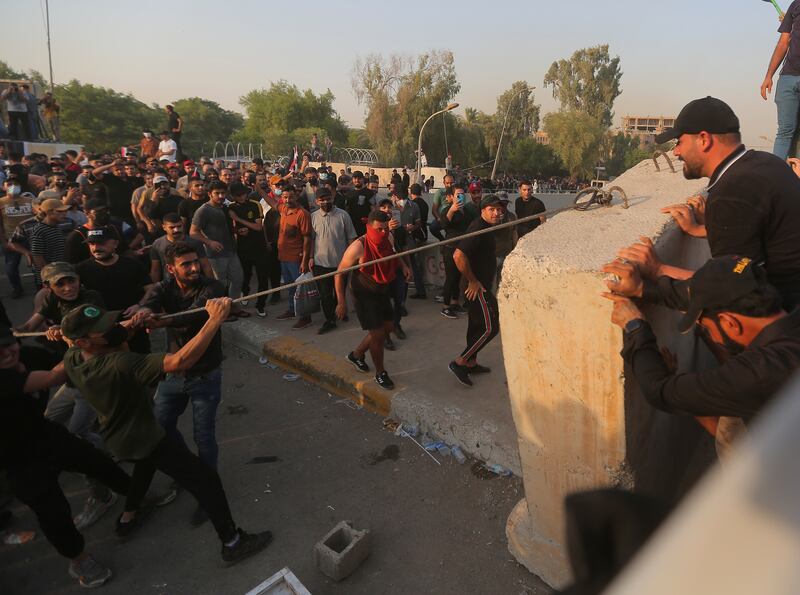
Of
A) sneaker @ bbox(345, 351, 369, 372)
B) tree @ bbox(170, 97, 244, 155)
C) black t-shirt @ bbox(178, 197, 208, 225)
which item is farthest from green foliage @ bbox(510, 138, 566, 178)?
sneaker @ bbox(345, 351, 369, 372)

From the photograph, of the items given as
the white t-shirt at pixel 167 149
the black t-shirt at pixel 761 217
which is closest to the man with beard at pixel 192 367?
the black t-shirt at pixel 761 217

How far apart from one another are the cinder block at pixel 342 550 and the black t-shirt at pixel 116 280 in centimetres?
251

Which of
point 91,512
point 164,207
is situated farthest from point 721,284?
point 164,207

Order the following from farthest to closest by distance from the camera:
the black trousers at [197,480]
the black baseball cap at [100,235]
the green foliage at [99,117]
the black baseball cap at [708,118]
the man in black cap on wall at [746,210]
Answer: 1. the green foliage at [99,117]
2. the black baseball cap at [100,235]
3. the black trousers at [197,480]
4. the black baseball cap at [708,118]
5. the man in black cap on wall at [746,210]

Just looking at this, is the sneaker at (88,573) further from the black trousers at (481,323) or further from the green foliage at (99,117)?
the green foliage at (99,117)

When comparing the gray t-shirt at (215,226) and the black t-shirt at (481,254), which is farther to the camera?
the gray t-shirt at (215,226)

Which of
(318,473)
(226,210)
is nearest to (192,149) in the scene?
(226,210)

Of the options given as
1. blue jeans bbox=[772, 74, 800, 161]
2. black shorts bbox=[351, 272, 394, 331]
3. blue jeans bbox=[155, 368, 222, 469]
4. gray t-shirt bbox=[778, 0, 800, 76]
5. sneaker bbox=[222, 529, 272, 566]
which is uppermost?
gray t-shirt bbox=[778, 0, 800, 76]

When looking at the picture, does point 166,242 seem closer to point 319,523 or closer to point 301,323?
point 301,323

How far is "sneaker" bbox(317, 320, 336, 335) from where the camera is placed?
5973mm

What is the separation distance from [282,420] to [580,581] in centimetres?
371

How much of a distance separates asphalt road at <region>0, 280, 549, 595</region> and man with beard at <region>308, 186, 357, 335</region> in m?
1.98

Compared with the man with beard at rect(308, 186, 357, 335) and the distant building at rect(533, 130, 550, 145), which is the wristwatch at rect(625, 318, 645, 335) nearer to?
the man with beard at rect(308, 186, 357, 335)

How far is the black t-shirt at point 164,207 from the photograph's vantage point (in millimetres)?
6504
